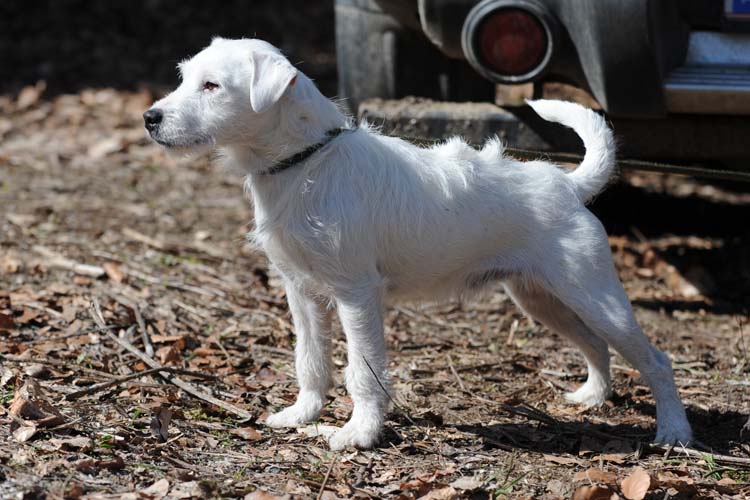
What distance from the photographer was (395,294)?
396cm

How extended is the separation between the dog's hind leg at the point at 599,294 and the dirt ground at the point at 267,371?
15 centimetres

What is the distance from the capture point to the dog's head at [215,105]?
11.7 feet

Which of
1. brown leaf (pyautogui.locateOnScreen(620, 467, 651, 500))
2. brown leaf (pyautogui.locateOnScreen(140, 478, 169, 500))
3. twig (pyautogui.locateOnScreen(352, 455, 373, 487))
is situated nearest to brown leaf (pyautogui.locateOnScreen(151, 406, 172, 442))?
brown leaf (pyautogui.locateOnScreen(140, 478, 169, 500))

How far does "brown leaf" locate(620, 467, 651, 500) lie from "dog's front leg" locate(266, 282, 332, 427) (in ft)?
4.12

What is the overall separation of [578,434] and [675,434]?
376 millimetres

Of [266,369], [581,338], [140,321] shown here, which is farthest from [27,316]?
[581,338]

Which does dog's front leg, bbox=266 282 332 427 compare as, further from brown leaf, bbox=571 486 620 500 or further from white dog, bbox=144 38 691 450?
brown leaf, bbox=571 486 620 500

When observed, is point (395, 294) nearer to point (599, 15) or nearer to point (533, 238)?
point (533, 238)

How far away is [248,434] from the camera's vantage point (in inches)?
150

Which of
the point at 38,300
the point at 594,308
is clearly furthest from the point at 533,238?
the point at 38,300

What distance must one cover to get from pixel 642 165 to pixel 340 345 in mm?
1660

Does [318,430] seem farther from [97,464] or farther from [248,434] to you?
[97,464]

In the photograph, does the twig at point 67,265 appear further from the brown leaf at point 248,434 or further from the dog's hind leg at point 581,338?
the dog's hind leg at point 581,338

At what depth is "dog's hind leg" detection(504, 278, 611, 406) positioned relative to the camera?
4.33 metres
